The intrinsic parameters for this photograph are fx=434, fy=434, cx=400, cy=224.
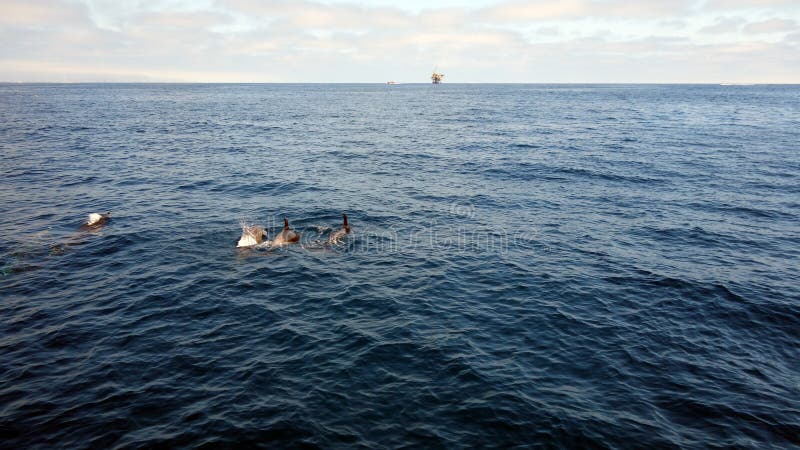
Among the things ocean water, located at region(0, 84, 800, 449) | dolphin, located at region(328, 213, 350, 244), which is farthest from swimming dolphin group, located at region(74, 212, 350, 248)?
ocean water, located at region(0, 84, 800, 449)

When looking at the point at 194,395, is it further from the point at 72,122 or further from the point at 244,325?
the point at 72,122

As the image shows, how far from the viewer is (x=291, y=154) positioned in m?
56.8

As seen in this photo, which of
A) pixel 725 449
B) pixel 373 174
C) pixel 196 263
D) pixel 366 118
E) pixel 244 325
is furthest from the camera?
pixel 366 118

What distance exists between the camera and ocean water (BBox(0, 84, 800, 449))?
44.5ft

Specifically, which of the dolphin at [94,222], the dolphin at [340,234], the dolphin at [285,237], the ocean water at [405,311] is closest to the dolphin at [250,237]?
the ocean water at [405,311]

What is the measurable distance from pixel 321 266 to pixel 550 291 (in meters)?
12.4

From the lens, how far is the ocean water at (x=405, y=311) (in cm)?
1356

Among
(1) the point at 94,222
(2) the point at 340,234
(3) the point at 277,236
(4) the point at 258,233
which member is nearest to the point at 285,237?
(3) the point at 277,236

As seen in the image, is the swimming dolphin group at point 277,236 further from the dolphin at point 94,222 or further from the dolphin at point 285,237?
the dolphin at point 94,222

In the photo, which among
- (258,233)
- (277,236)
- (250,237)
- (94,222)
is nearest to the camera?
(250,237)

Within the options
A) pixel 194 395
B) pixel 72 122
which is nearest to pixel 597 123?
pixel 194 395

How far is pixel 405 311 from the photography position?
20062 millimetres

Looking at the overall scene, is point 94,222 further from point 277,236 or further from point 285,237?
point 285,237

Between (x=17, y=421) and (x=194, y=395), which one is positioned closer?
(x=17, y=421)
